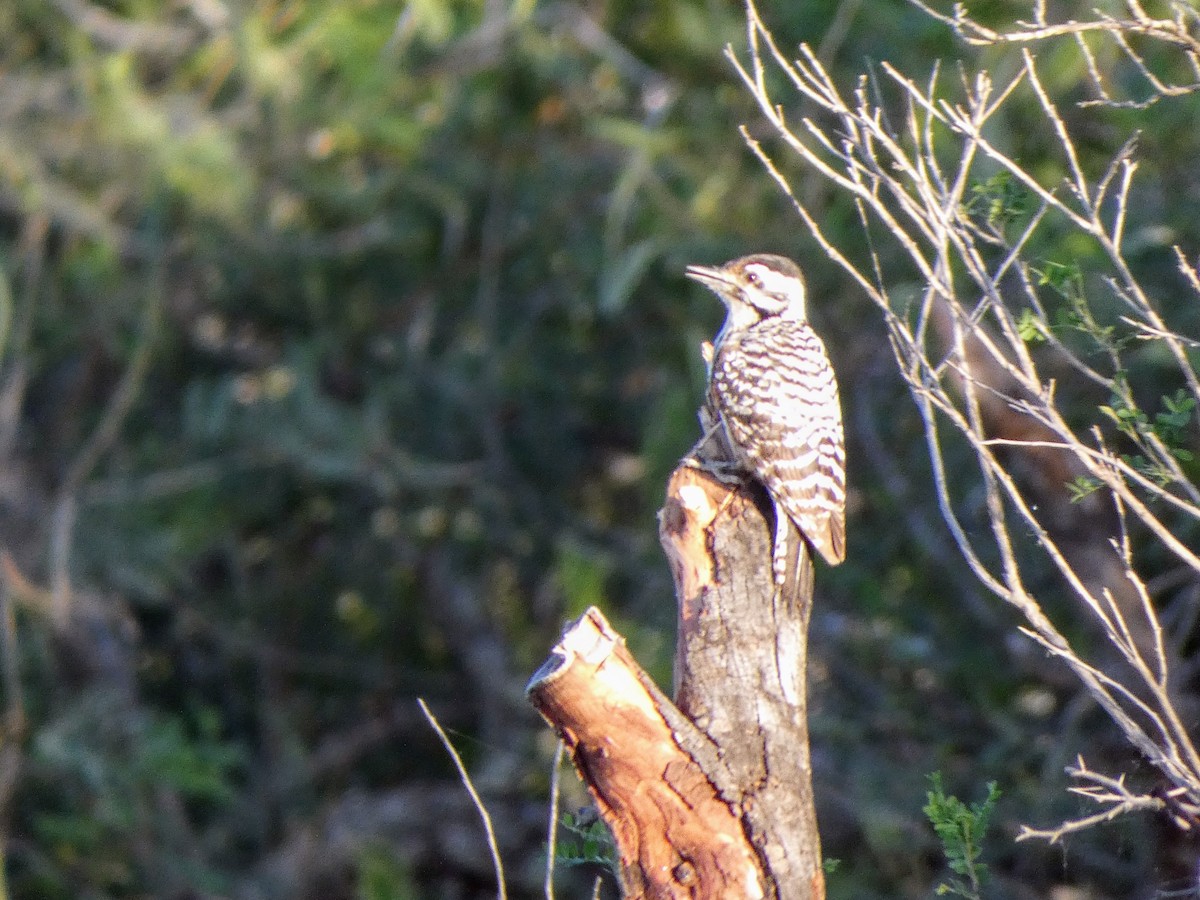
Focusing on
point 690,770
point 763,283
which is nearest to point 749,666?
point 690,770

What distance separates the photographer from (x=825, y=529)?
202 inches

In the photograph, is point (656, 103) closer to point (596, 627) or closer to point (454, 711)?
point (454, 711)

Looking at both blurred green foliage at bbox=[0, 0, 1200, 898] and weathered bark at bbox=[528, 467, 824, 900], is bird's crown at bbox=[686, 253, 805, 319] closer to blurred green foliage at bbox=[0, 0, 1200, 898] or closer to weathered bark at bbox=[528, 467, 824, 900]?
blurred green foliage at bbox=[0, 0, 1200, 898]

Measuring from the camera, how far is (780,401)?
5.72 metres

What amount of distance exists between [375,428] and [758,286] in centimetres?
434

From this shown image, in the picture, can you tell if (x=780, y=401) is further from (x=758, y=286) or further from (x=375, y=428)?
(x=375, y=428)

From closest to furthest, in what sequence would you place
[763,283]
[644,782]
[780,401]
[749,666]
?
1. [644,782]
2. [749,666]
3. [780,401]
4. [763,283]

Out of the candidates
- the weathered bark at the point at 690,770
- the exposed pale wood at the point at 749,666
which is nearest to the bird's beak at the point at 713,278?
the exposed pale wood at the point at 749,666

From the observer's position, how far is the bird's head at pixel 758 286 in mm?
6527

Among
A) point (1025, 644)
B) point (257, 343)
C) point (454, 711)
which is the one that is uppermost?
point (257, 343)

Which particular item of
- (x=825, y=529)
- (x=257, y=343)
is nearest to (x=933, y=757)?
(x=825, y=529)

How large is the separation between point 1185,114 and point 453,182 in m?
4.90

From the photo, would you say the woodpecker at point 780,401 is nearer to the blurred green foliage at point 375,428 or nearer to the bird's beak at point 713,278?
the bird's beak at point 713,278

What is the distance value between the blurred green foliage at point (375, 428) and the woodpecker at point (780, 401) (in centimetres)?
226
